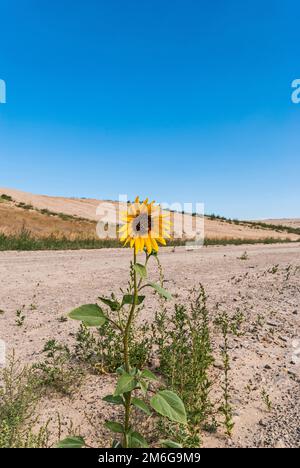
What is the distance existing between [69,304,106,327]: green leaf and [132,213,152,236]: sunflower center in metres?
0.54

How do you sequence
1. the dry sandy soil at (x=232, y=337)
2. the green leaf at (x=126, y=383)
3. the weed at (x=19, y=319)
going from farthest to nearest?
the weed at (x=19, y=319) < the dry sandy soil at (x=232, y=337) < the green leaf at (x=126, y=383)

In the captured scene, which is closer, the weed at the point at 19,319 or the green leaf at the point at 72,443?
the green leaf at the point at 72,443

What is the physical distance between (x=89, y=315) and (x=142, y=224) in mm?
651

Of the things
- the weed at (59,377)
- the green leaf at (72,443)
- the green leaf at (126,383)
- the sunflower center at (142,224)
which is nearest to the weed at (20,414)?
the weed at (59,377)

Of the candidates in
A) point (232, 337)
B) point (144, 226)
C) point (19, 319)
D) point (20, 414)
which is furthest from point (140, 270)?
point (19, 319)

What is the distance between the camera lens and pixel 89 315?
7.38 ft

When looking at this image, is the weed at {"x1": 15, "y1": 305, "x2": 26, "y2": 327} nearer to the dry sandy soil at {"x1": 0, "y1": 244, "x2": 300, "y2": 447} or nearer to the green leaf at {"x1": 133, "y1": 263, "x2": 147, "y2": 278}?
the dry sandy soil at {"x1": 0, "y1": 244, "x2": 300, "y2": 447}

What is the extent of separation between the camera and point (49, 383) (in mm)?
3768

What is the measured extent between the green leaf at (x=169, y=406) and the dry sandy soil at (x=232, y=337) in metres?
1.09

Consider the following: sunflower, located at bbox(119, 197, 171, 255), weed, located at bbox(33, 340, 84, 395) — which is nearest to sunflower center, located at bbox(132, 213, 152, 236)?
sunflower, located at bbox(119, 197, 171, 255)

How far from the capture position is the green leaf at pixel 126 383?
2.10 meters

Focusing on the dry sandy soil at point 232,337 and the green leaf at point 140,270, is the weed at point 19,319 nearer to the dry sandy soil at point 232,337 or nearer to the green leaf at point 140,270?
the dry sandy soil at point 232,337

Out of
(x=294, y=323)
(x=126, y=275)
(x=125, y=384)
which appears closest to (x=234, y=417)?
(x=125, y=384)

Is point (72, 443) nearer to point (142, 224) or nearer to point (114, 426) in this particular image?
point (114, 426)
